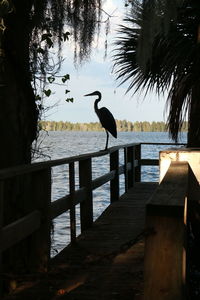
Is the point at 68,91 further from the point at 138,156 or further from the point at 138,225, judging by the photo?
the point at 138,156

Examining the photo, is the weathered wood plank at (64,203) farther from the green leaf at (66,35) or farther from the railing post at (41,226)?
the green leaf at (66,35)

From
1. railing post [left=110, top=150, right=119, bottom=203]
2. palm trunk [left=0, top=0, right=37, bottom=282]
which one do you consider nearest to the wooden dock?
palm trunk [left=0, top=0, right=37, bottom=282]

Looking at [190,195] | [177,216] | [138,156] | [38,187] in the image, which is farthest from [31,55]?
[138,156]

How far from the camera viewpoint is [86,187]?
22.4 ft

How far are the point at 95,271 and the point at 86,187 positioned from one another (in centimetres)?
208

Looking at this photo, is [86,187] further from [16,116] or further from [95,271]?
[16,116]

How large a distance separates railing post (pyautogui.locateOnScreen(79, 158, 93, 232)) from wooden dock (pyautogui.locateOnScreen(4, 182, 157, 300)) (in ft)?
0.40

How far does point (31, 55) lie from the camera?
5758mm

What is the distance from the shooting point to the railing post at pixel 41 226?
4.62 m

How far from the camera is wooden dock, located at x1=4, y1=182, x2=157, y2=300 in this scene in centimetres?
339

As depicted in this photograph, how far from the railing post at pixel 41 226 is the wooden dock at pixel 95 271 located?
150mm

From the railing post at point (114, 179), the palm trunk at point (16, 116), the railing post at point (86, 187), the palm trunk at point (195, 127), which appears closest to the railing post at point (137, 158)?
the railing post at point (114, 179)

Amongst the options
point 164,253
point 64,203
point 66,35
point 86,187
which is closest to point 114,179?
point 86,187

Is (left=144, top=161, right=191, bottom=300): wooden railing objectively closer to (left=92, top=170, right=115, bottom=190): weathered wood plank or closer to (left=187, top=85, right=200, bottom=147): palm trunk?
(left=92, top=170, right=115, bottom=190): weathered wood plank
